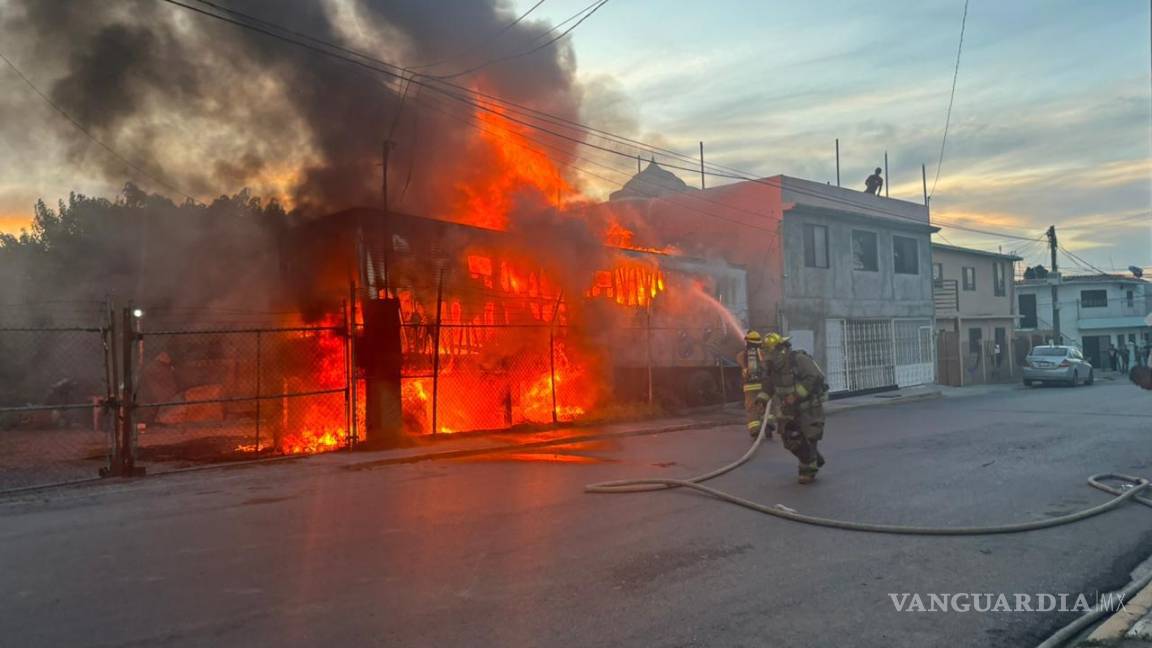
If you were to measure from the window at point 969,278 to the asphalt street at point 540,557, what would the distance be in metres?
25.0

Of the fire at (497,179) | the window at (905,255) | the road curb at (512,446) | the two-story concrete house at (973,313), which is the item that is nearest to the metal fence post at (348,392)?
the road curb at (512,446)

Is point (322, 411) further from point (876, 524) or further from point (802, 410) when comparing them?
point (876, 524)

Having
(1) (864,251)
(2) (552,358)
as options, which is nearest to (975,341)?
(1) (864,251)

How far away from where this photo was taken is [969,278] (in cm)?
3138

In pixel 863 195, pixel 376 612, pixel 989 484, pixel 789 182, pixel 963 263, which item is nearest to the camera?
pixel 376 612

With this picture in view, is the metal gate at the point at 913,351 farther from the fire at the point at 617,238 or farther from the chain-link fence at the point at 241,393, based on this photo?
the chain-link fence at the point at 241,393

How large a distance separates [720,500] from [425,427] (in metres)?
7.20

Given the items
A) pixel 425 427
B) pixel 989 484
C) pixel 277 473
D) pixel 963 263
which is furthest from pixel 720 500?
pixel 963 263

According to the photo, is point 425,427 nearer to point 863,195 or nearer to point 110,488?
point 110,488

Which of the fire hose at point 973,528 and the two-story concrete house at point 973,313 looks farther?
the two-story concrete house at point 973,313

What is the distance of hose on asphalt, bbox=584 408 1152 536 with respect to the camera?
5.32 m

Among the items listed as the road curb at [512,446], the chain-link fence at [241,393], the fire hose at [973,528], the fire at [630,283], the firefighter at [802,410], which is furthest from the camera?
the fire at [630,283]

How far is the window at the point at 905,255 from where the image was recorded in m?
26.2

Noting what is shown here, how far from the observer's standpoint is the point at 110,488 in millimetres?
7668
